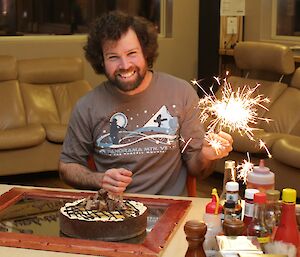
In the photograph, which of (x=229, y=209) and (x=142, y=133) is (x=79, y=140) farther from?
(x=229, y=209)

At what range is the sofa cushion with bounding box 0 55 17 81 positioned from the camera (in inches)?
219

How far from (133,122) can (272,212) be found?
86 cm

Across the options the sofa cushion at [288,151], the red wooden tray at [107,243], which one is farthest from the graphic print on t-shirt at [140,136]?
the sofa cushion at [288,151]

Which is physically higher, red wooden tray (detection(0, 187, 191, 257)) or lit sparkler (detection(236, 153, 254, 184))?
lit sparkler (detection(236, 153, 254, 184))

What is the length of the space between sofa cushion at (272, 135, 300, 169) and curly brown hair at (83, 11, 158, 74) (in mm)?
2117

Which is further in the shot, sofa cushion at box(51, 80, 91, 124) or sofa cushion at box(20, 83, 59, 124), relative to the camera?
sofa cushion at box(51, 80, 91, 124)

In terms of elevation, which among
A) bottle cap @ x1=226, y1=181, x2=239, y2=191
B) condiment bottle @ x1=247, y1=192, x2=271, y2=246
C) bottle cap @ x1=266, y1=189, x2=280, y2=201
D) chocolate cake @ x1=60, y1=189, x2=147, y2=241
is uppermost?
bottle cap @ x1=226, y1=181, x2=239, y2=191

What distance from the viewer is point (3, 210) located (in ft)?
6.39

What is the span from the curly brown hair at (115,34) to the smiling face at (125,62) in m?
0.03

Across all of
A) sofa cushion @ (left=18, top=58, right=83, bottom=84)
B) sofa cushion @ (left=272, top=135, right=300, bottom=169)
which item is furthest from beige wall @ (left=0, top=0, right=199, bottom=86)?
sofa cushion @ (left=272, top=135, right=300, bottom=169)

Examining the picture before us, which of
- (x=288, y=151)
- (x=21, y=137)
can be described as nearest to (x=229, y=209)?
(x=288, y=151)

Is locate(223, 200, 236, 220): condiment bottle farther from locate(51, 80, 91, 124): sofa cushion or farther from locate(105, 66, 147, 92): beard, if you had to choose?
locate(51, 80, 91, 124): sofa cushion

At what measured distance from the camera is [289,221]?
→ 1462 millimetres

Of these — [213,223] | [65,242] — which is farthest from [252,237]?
[65,242]
